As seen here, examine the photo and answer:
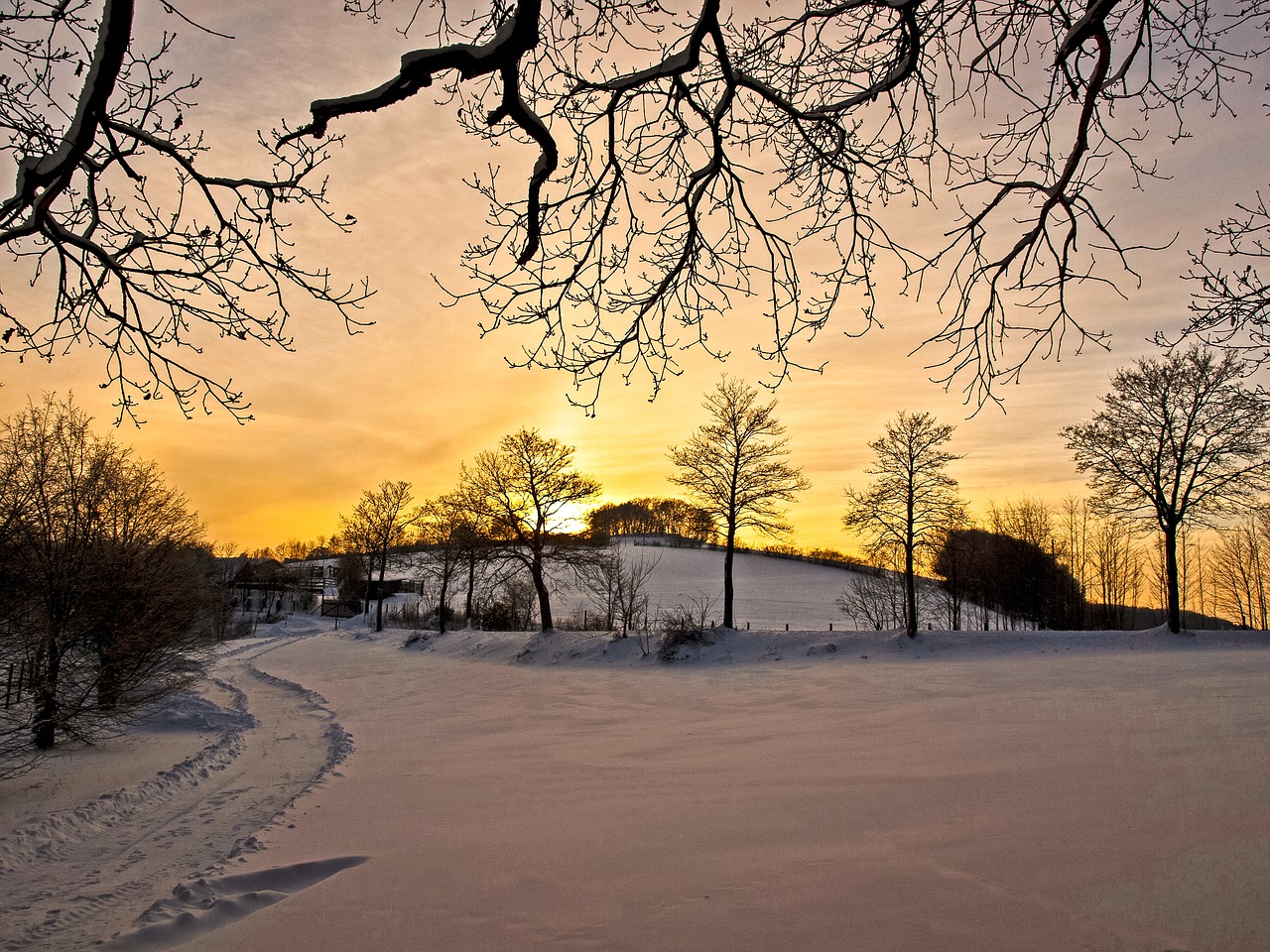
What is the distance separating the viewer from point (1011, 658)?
23141mm

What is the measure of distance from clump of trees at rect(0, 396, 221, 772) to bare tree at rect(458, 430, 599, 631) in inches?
607

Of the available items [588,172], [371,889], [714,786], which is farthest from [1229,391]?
[371,889]

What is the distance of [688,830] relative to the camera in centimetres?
564

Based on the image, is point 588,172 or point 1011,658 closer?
point 588,172

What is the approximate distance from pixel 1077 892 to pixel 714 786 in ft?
12.5

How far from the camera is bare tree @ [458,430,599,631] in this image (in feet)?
109

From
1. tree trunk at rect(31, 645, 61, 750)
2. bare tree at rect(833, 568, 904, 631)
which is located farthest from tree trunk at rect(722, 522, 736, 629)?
tree trunk at rect(31, 645, 61, 750)

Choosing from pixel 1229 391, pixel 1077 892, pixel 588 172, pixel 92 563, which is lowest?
pixel 1077 892

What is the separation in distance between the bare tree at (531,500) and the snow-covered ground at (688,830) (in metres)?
18.4

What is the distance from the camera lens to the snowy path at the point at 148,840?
18.2 feet

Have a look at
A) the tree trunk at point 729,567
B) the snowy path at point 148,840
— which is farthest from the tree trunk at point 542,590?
the snowy path at point 148,840

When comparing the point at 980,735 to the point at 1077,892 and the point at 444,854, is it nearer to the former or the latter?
the point at 1077,892

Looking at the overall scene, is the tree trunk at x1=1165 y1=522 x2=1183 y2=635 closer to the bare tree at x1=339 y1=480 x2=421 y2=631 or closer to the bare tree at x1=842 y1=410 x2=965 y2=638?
the bare tree at x1=842 y1=410 x2=965 y2=638

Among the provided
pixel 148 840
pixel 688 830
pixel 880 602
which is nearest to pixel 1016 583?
pixel 880 602
